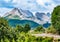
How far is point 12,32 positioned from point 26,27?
2475 centimetres

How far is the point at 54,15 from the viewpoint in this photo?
3841 cm

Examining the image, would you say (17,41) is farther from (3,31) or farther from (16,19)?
(16,19)

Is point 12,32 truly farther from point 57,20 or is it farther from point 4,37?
point 57,20

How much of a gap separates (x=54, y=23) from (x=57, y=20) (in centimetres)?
93

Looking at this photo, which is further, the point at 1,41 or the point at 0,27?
the point at 0,27

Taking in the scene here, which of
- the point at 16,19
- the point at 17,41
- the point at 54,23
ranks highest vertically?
the point at 17,41

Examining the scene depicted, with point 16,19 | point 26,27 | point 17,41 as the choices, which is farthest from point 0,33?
point 16,19

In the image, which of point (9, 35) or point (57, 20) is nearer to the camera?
point (9, 35)

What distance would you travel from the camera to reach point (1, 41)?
1981 cm

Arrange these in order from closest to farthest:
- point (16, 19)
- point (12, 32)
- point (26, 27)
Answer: point (12, 32) < point (26, 27) < point (16, 19)

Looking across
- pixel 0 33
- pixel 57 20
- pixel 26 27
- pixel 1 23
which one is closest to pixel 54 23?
pixel 57 20

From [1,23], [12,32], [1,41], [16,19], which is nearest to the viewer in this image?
[1,41]

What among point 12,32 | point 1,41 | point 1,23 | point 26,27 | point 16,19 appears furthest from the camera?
point 16,19

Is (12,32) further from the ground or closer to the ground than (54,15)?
further from the ground
